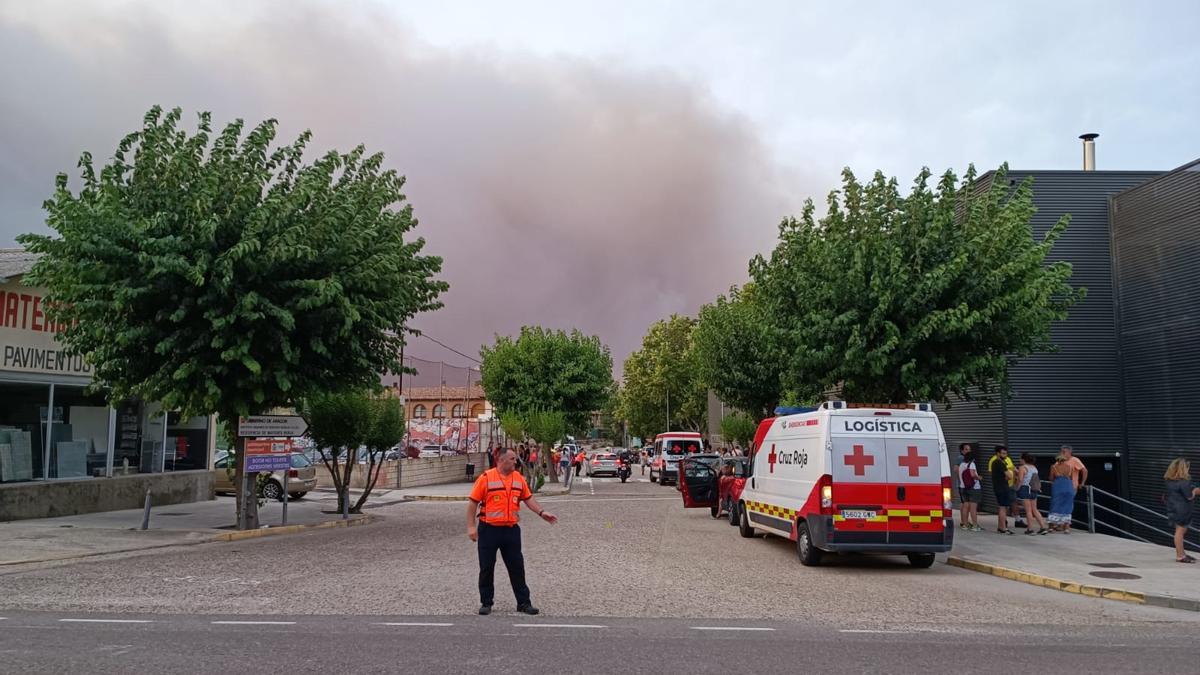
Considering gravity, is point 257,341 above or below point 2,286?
below

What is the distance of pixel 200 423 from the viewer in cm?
2547

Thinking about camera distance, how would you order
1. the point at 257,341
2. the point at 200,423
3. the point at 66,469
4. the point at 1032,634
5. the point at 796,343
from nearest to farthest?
the point at 1032,634 → the point at 257,341 → the point at 796,343 → the point at 66,469 → the point at 200,423

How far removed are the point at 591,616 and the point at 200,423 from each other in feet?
64.6

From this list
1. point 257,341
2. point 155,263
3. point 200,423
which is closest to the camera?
point 155,263

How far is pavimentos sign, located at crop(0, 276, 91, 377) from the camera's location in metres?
19.0

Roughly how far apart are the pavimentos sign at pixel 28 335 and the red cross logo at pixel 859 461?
603 inches

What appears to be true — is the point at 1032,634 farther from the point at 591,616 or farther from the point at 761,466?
the point at 761,466

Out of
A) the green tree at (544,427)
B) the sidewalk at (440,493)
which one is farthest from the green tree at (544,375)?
the sidewalk at (440,493)

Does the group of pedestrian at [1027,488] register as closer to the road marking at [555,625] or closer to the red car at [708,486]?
the red car at [708,486]

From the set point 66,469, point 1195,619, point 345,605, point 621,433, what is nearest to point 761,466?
point 1195,619

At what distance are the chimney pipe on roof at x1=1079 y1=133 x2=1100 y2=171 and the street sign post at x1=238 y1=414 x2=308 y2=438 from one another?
21.4m

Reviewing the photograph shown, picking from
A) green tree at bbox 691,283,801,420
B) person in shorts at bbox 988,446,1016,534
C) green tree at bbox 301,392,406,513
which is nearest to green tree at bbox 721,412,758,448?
green tree at bbox 691,283,801,420

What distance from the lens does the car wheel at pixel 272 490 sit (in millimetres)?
25500

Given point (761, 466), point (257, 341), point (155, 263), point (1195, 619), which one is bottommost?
point (1195, 619)
